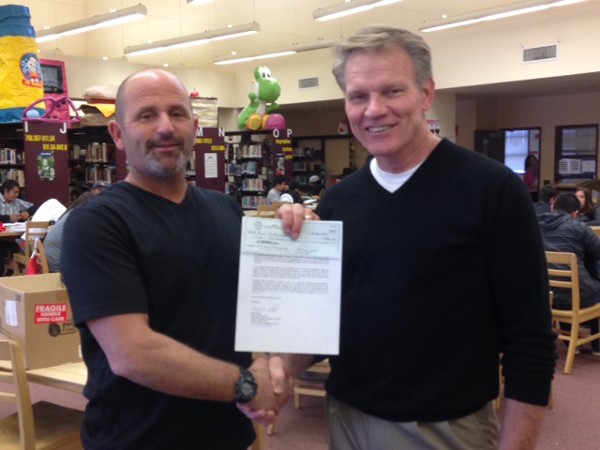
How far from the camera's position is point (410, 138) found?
139 centimetres

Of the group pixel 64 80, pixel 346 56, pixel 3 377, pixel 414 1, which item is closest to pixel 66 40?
pixel 64 80

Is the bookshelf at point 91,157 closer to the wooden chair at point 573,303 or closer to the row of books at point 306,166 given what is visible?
the row of books at point 306,166

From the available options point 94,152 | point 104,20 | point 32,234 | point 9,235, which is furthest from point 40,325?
point 104,20

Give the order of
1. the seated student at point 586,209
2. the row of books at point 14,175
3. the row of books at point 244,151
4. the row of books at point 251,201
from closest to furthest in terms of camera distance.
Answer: the seated student at point 586,209, the row of books at point 14,175, the row of books at point 244,151, the row of books at point 251,201

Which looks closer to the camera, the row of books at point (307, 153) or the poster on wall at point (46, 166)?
the poster on wall at point (46, 166)

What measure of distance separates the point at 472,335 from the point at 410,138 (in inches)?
17.8

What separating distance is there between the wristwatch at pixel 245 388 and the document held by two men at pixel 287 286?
65mm

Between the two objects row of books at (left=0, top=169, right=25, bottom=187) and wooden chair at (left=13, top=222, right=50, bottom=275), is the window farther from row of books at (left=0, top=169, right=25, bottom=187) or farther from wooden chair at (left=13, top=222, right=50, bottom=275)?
wooden chair at (left=13, top=222, right=50, bottom=275)

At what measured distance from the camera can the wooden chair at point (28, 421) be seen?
236cm

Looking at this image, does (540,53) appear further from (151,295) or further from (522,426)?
(151,295)

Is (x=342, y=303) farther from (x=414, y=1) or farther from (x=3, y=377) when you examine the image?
(x=414, y=1)

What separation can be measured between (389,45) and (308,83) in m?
13.8

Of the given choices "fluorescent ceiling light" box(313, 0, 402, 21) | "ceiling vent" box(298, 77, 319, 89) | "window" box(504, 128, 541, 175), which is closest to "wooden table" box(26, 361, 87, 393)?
"fluorescent ceiling light" box(313, 0, 402, 21)

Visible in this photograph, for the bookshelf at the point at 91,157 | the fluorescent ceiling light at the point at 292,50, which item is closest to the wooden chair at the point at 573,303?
the fluorescent ceiling light at the point at 292,50
